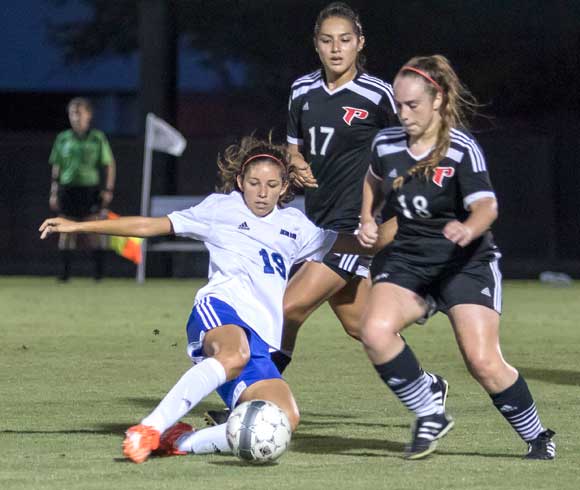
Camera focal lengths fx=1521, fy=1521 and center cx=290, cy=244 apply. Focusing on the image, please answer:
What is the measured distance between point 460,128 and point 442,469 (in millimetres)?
1427

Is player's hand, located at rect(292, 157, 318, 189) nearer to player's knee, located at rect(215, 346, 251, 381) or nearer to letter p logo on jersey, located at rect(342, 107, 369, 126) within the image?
letter p logo on jersey, located at rect(342, 107, 369, 126)

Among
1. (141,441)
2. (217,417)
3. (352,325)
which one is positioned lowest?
(217,417)

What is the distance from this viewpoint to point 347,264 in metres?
7.70

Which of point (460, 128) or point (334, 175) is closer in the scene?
point (460, 128)

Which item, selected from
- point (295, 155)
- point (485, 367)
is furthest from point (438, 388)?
point (295, 155)

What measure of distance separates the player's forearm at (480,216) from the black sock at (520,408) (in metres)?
0.69

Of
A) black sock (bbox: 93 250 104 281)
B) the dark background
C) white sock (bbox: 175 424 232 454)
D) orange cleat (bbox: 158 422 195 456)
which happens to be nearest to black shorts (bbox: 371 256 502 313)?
white sock (bbox: 175 424 232 454)

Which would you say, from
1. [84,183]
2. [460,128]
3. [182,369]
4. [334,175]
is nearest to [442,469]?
[460,128]

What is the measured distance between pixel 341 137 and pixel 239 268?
144 centimetres

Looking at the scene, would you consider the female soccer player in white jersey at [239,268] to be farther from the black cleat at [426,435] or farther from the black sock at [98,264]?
the black sock at [98,264]

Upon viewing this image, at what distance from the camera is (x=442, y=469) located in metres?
6.07

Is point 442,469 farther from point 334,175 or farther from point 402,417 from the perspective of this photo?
point 334,175

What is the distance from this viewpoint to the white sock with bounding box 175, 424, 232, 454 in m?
6.40

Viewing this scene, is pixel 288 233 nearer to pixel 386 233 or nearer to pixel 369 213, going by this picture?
pixel 386 233
